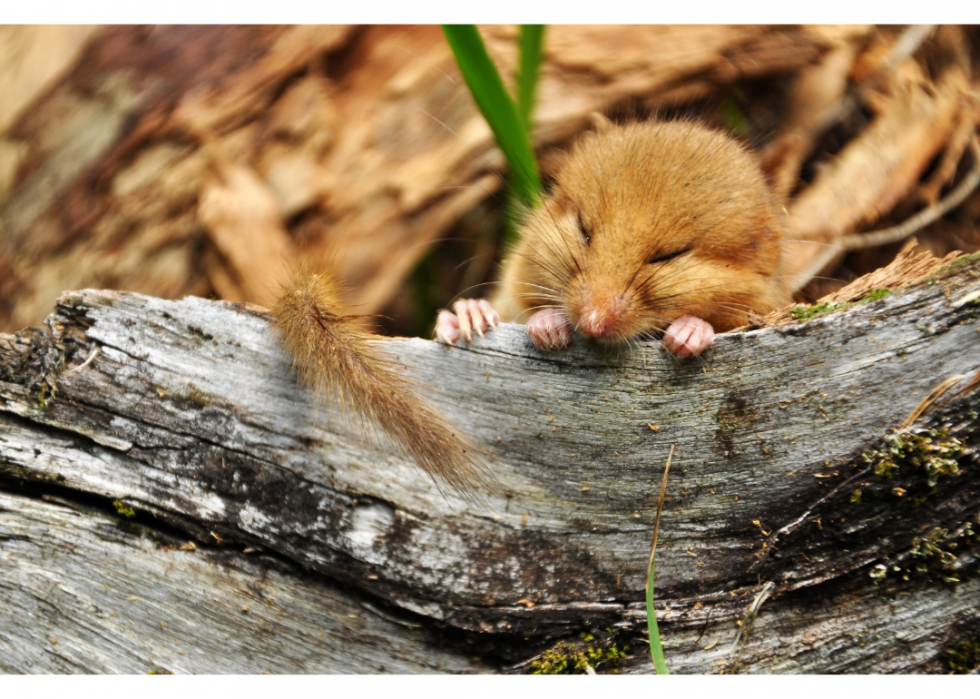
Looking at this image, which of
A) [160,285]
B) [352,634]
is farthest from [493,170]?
[352,634]

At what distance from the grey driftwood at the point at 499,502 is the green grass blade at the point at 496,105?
2.51 feet

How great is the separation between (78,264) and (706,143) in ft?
7.67

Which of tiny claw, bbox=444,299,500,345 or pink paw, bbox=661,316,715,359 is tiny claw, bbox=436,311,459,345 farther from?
pink paw, bbox=661,316,715,359

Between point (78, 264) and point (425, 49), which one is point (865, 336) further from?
point (78, 264)

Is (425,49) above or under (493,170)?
above

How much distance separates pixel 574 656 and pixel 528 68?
199 centimetres

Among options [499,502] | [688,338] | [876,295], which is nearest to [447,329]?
[499,502]

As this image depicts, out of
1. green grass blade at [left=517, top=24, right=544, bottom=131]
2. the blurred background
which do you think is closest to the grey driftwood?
the blurred background

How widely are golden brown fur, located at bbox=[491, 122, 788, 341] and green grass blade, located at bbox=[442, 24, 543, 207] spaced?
0.21 m

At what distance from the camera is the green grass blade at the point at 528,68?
266 centimetres

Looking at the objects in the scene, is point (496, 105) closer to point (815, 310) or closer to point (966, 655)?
point (815, 310)

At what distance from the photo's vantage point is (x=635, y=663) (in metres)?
1.86

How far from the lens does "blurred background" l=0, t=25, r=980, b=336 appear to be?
2830 millimetres

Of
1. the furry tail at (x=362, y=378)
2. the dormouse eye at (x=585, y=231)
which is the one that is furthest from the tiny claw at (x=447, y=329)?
the dormouse eye at (x=585, y=231)
